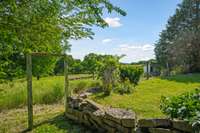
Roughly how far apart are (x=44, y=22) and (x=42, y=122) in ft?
11.5

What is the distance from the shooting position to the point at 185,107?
480 centimetres

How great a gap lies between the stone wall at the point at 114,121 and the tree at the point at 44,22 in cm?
169

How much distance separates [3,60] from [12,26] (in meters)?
1.91

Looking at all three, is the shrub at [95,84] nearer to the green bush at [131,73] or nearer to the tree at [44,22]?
the green bush at [131,73]

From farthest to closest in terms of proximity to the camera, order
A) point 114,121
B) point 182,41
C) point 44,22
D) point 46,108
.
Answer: point 182,41, point 46,108, point 114,121, point 44,22

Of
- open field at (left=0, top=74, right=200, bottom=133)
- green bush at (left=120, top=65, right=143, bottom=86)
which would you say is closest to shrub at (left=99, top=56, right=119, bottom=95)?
open field at (left=0, top=74, right=200, bottom=133)

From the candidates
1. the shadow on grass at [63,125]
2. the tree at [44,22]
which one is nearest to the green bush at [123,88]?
the shadow on grass at [63,125]

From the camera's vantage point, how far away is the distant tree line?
31.1 meters

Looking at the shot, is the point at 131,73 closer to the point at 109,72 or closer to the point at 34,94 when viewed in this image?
the point at 109,72

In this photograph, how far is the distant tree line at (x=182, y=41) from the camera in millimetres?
31094

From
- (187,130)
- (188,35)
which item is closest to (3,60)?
(187,130)

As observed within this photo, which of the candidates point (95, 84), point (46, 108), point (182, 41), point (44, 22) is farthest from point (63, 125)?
point (182, 41)

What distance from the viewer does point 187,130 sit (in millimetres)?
4609

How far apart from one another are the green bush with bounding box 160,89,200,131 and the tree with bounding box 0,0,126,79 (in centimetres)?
165
